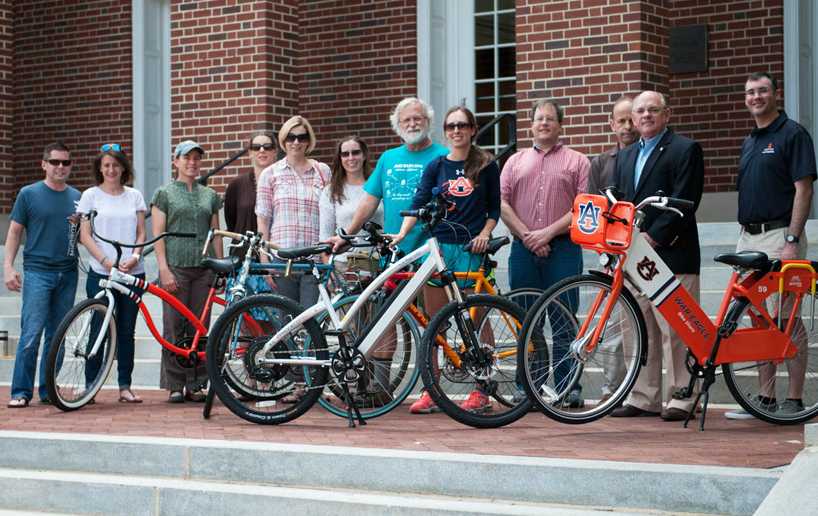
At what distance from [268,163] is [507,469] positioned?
3.54m

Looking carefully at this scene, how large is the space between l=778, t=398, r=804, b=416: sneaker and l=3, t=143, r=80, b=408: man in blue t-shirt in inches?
172

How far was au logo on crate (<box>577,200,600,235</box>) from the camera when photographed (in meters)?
6.20

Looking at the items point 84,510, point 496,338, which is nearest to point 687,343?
point 496,338

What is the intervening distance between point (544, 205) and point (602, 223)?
1.05 metres

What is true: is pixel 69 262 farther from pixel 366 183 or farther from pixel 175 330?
pixel 366 183

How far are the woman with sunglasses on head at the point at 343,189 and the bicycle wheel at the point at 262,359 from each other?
1.00m

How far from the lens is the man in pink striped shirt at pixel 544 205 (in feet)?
23.6

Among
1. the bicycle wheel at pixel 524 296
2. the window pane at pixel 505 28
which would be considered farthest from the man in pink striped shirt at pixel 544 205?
the window pane at pixel 505 28

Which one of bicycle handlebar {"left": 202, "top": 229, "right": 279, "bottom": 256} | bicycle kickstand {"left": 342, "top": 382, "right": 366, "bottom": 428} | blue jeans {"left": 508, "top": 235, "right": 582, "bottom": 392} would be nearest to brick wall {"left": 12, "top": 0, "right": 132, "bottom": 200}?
bicycle handlebar {"left": 202, "top": 229, "right": 279, "bottom": 256}

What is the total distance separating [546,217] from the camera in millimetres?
7199

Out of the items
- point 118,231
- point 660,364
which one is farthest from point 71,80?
point 660,364

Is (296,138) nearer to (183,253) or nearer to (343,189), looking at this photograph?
(343,189)

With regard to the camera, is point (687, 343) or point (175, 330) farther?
point (175, 330)

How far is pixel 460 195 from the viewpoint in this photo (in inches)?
277
